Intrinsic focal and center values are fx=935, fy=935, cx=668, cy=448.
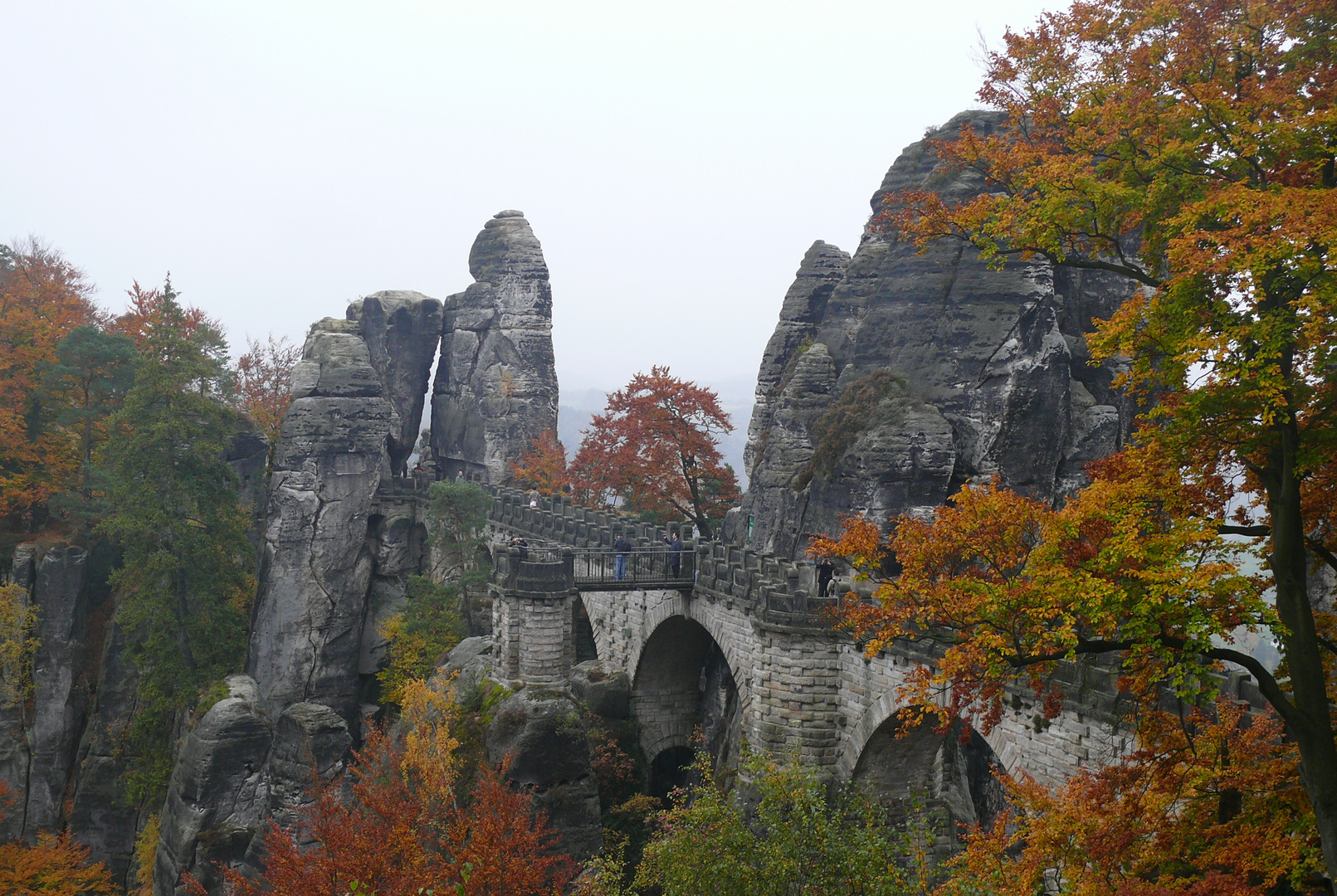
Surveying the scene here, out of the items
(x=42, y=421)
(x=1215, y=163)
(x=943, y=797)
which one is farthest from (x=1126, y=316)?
(x=42, y=421)

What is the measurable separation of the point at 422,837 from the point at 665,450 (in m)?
20.3

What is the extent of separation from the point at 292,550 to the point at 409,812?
21.2m

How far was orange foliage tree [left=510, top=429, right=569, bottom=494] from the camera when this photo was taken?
43281 mm

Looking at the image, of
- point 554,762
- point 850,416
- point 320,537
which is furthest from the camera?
point 320,537

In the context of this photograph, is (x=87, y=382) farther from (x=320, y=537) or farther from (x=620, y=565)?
(x=620, y=565)

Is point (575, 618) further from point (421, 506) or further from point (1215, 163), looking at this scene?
point (1215, 163)

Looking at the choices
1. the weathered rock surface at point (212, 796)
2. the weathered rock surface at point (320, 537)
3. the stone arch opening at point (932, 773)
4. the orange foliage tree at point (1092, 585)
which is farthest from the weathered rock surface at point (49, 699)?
the orange foliage tree at point (1092, 585)

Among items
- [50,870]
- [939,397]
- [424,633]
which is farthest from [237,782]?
[939,397]

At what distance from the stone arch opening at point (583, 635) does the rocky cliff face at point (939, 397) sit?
660 cm

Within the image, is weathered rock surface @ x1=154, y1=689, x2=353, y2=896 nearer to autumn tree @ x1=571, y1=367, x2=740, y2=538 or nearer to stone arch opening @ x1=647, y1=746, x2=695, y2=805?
stone arch opening @ x1=647, y1=746, x2=695, y2=805

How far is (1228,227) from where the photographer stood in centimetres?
1012

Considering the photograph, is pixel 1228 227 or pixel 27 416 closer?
pixel 1228 227

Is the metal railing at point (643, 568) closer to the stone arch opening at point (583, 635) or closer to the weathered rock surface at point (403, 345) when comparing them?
the stone arch opening at point (583, 635)

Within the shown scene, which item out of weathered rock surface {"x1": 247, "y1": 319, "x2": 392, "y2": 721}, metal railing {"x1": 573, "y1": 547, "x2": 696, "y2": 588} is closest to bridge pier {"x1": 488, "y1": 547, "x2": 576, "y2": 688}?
metal railing {"x1": 573, "y1": 547, "x2": 696, "y2": 588}
